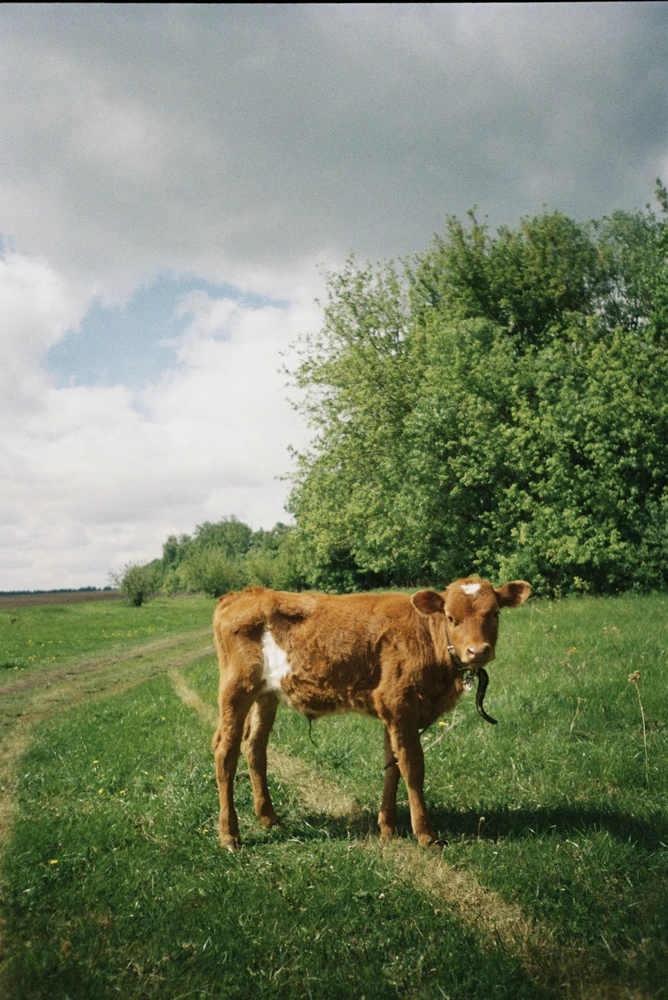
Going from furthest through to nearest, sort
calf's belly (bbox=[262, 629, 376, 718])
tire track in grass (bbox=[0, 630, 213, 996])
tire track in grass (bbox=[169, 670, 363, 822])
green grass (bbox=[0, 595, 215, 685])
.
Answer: green grass (bbox=[0, 595, 215, 685]), tire track in grass (bbox=[0, 630, 213, 996]), tire track in grass (bbox=[169, 670, 363, 822]), calf's belly (bbox=[262, 629, 376, 718])

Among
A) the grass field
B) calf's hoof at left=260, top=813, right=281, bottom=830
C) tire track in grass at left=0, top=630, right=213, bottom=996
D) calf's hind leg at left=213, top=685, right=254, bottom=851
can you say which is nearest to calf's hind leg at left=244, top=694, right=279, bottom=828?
calf's hoof at left=260, top=813, right=281, bottom=830

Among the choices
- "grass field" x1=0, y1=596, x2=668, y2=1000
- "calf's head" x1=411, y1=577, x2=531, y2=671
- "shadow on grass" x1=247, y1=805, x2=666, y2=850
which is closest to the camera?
"grass field" x1=0, y1=596, x2=668, y2=1000

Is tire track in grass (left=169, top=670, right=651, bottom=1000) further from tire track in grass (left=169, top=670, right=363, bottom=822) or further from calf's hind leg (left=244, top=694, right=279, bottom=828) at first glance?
calf's hind leg (left=244, top=694, right=279, bottom=828)

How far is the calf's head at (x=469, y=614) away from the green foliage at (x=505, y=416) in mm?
19381

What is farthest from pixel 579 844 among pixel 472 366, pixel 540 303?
pixel 540 303

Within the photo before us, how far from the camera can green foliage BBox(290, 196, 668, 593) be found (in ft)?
80.4

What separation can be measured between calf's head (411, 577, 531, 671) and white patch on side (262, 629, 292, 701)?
1.31 metres

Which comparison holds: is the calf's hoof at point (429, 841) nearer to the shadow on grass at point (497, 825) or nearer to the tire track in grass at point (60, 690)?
the shadow on grass at point (497, 825)

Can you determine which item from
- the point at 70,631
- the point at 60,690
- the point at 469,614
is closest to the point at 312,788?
the point at 469,614

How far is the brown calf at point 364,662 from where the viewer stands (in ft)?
19.0

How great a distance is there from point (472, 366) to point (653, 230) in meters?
16.8

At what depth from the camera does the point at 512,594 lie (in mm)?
6066

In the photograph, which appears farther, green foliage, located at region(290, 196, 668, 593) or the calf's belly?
green foliage, located at region(290, 196, 668, 593)

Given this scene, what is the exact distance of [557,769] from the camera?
280 inches
